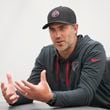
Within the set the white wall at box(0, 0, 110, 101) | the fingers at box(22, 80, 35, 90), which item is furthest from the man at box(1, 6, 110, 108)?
the white wall at box(0, 0, 110, 101)

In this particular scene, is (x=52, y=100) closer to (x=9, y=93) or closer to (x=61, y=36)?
(x=9, y=93)

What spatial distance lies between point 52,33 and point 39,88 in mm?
476

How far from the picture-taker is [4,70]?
7.79 ft

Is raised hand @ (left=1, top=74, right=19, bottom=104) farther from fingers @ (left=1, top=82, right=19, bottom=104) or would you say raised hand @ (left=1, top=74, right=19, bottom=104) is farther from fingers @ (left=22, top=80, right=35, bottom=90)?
fingers @ (left=22, top=80, right=35, bottom=90)

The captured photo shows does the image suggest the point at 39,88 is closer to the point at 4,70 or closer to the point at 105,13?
the point at 4,70

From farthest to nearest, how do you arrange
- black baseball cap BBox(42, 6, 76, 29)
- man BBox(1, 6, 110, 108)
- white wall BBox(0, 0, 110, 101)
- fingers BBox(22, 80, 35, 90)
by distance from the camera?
white wall BBox(0, 0, 110, 101)
black baseball cap BBox(42, 6, 76, 29)
man BBox(1, 6, 110, 108)
fingers BBox(22, 80, 35, 90)

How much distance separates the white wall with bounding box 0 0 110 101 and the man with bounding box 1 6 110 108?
21.3 inches

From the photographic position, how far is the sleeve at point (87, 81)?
1441 millimetres

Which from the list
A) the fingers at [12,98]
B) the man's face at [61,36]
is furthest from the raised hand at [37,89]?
the man's face at [61,36]

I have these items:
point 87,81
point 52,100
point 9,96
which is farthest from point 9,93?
point 87,81

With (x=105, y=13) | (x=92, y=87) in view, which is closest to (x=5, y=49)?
(x=105, y=13)

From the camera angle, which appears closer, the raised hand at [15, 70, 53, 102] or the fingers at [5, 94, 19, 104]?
the raised hand at [15, 70, 53, 102]

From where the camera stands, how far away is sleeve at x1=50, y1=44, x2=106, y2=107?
56.7 inches

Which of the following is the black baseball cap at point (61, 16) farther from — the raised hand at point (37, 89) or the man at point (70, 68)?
the raised hand at point (37, 89)
